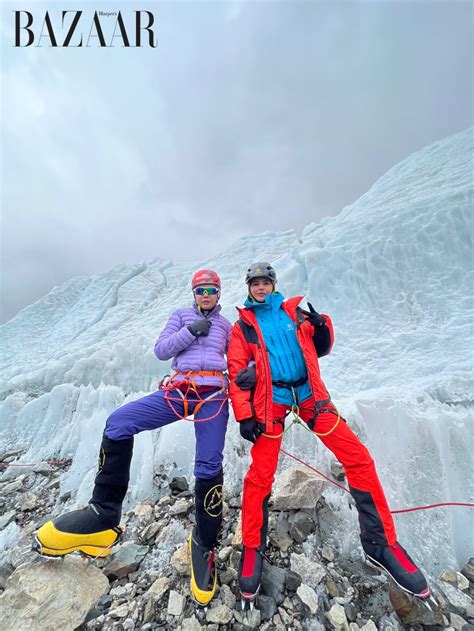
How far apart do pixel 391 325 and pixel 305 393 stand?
11.9ft

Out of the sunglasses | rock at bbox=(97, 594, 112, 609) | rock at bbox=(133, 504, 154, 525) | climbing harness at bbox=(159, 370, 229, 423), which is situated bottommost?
rock at bbox=(97, 594, 112, 609)

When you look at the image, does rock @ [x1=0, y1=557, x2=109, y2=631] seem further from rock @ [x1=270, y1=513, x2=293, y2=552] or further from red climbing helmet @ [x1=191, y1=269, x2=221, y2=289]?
red climbing helmet @ [x1=191, y1=269, x2=221, y2=289]

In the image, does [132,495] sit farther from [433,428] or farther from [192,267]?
[192,267]

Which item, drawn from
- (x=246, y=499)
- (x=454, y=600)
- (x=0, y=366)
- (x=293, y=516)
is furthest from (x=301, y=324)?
(x=0, y=366)

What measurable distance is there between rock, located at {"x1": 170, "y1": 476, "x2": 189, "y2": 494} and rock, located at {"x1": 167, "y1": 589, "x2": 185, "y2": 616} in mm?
1229

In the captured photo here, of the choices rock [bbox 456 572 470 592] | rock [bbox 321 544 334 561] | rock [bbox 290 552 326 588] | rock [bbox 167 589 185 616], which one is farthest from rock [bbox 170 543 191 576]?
rock [bbox 456 572 470 592]

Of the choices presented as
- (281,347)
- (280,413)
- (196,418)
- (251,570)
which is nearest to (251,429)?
(280,413)

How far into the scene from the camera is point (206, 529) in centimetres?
218

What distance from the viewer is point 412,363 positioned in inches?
173

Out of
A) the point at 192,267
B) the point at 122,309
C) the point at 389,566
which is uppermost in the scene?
the point at 192,267

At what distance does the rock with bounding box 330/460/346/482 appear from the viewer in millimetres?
3143

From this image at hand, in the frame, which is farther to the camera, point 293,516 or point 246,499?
point 293,516

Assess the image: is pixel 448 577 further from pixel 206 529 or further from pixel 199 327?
pixel 199 327

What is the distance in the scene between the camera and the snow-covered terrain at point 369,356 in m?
2.96
